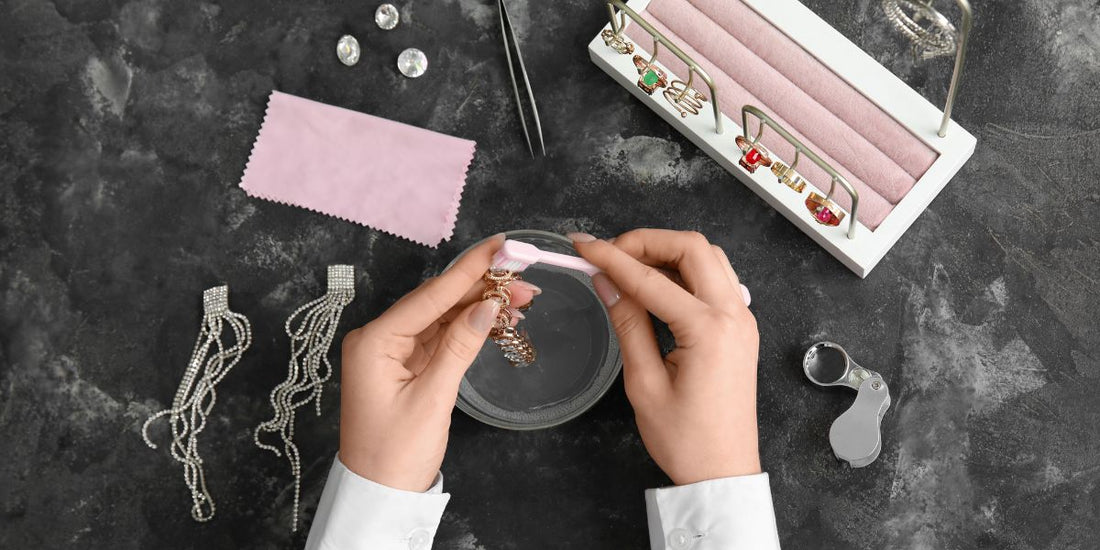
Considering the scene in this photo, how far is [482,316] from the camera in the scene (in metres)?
1.01

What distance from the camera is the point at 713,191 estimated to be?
1.27 meters

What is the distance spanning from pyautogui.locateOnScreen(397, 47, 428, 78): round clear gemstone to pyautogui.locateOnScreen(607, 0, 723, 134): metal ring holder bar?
29 centimetres

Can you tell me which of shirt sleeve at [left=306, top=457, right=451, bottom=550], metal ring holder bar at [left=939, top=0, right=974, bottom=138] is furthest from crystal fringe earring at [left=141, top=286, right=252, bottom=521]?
metal ring holder bar at [left=939, top=0, right=974, bottom=138]

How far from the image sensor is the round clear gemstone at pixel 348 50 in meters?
1.33

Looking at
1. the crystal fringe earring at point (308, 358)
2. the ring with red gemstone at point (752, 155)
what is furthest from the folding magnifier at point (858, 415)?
the crystal fringe earring at point (308, 358)

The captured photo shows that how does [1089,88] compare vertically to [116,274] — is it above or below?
above

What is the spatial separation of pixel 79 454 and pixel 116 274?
0.86 ft

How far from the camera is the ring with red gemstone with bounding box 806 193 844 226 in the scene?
1173 mm

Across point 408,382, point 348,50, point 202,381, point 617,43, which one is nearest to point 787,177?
point 617,43

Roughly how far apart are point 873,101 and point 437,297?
0.64 metres

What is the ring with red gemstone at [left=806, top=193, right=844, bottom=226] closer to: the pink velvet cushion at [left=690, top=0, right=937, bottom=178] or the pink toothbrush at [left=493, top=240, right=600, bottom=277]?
the pink velvet cushion at [left=690, top=0, right=937, bottom=178]

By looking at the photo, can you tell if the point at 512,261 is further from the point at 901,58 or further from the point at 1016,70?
the point at 1016,70

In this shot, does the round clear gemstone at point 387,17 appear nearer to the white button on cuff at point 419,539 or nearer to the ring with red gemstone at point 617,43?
the ring with red gemstone at point 617,43

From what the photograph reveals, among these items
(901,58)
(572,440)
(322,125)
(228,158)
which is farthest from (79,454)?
(901,58)
